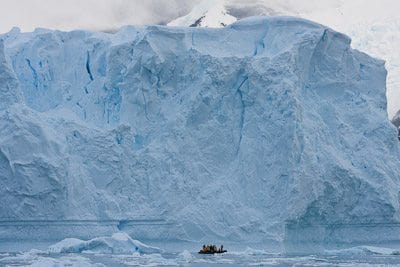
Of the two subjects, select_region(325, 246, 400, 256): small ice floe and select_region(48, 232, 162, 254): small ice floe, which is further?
select_region(325, 246, 400, 256): small ice floe

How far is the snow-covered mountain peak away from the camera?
109 feet

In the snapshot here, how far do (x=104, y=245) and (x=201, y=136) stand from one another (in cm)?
368

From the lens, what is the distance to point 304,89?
21422 millimetres

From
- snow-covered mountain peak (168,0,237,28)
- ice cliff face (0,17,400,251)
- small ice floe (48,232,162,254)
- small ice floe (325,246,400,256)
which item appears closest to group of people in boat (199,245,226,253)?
ice cliff face (0,17,400,251)

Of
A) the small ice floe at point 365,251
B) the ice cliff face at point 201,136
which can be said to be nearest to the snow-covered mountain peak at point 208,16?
the ice cliff face at point 201,136

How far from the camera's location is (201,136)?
67.1ft

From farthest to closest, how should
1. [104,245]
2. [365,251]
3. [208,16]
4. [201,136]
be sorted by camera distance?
[208,16] → [201,136] → [365,251] → [104,245]

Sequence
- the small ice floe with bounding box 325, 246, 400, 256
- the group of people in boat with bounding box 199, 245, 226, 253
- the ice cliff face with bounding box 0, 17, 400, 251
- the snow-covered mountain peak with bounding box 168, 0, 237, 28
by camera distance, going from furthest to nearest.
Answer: the snow-covered mountain peak with bounding box 168, 0, 237, 28 → the small ice floe with bounding box 325, 246, 400, 256 → the ice cliff face with bounding box 0, 17, 400, 251 → the group of people in boat with bounding box 199, 245, 226, 253

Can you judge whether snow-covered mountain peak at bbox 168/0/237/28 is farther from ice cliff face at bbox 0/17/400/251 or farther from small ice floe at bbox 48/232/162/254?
small ice floe at bbox 48/232/162/254

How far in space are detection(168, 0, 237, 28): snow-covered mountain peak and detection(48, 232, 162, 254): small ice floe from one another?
15.9 meters

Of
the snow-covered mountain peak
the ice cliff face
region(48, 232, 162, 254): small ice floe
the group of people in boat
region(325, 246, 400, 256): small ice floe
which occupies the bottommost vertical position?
region(48, 232, 162, 254): small ice floe

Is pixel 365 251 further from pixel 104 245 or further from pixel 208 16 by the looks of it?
pixel 208 16

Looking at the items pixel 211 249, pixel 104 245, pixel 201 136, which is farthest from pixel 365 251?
pixel 104 245

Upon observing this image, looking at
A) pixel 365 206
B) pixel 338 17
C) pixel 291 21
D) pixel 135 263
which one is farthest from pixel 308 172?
pixel 338 17
